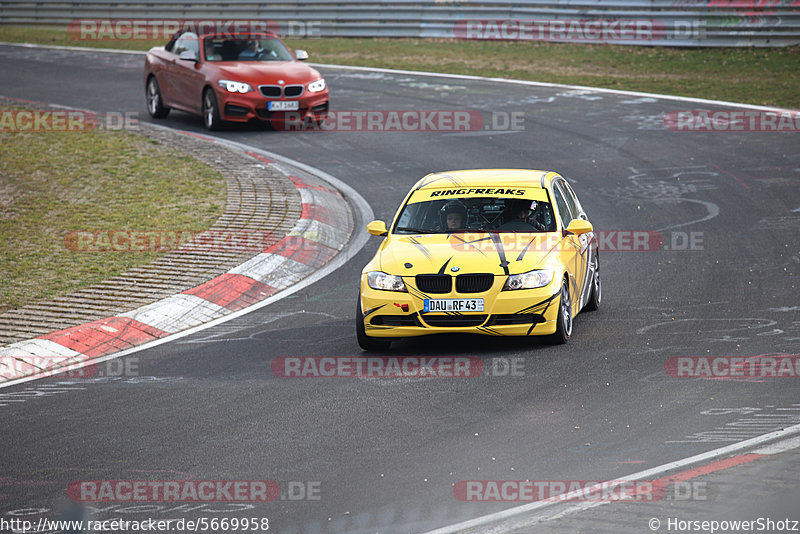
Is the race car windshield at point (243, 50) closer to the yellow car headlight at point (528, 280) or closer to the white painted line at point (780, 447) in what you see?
the yellow car headlight at point (528, 280)

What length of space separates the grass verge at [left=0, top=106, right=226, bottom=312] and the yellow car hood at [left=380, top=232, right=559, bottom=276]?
13.0ft

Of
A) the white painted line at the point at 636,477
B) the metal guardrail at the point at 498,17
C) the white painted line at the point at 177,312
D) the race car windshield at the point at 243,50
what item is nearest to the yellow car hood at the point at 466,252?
the white painted line at the point at 177,312

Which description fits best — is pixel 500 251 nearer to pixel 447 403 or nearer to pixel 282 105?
pixel 447 403

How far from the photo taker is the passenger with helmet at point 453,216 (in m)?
10.8

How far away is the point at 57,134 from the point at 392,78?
9.24 meters

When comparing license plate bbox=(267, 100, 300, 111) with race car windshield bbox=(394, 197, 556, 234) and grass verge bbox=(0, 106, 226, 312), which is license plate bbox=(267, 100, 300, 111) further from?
race car windshield bbox=(394, 197, 556, 234)

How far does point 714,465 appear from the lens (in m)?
6.81

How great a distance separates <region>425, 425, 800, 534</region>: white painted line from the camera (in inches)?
242

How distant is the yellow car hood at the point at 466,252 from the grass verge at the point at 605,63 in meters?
13.6

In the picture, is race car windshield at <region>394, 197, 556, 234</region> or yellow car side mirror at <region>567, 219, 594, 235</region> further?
race car windshield at <region>394, 197, 556, 234</region>

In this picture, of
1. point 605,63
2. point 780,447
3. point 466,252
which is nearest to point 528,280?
point 466,252

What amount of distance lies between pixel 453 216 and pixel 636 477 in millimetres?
4580

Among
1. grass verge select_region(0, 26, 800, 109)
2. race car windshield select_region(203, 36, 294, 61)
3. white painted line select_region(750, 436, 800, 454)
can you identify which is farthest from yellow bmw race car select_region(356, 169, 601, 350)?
grass verge select_region(0, 26, 800, 109)

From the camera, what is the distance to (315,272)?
13.3 m
